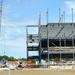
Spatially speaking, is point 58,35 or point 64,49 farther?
point 58,35

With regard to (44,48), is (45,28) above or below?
above

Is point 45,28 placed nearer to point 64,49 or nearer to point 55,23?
point 55,23

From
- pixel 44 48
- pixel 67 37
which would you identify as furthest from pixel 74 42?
pixel 44 48

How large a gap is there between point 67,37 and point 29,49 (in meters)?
10.5

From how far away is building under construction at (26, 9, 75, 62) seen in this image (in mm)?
78812

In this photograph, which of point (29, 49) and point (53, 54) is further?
point (29, 49)

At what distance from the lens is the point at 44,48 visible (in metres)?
82.3

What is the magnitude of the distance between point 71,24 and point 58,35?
5773mm

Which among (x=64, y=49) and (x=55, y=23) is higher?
(x=55, y=23)

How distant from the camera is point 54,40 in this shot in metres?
82.9

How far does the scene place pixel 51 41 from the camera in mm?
84312

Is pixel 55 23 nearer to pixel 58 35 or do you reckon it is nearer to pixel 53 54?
pixel 58 35

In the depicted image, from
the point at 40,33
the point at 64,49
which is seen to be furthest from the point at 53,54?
the point at 40,33

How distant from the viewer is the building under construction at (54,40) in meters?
78.8
